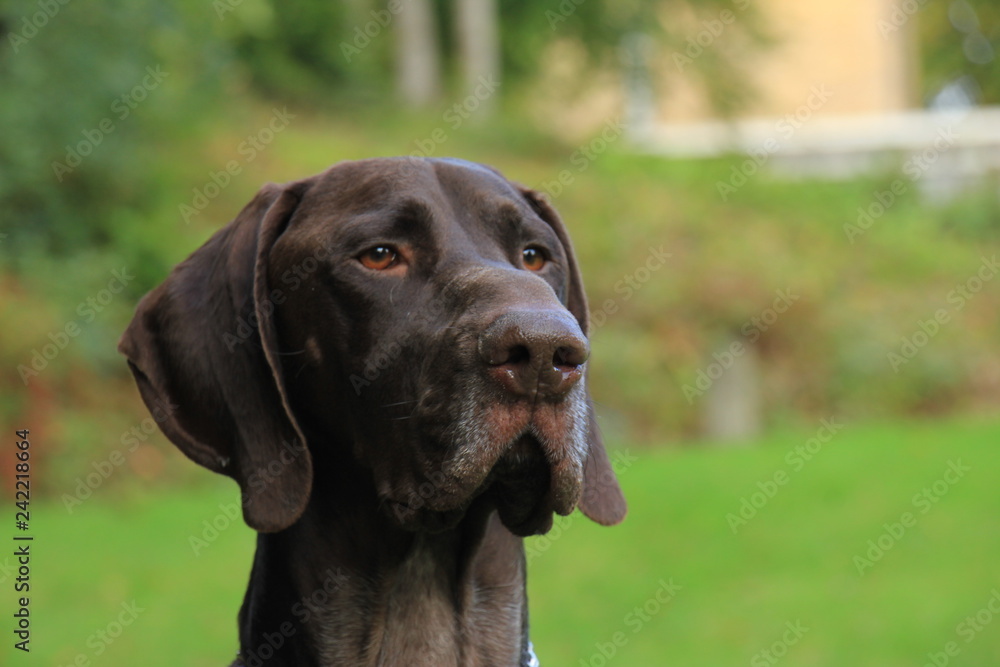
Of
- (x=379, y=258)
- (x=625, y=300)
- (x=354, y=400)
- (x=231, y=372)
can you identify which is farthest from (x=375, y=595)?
(x=625, y=300)

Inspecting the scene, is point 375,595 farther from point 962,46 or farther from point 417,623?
point 962,46

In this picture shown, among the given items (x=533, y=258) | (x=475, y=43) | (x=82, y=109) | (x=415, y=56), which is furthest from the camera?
(x=415, y=56)

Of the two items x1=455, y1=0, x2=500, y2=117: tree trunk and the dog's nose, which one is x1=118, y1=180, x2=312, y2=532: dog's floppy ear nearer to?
the dog's nose

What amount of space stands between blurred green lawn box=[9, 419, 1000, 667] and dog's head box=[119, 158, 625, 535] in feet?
12.9

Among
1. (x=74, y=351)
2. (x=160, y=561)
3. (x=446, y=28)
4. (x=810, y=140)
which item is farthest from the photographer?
(x=446, y=28)

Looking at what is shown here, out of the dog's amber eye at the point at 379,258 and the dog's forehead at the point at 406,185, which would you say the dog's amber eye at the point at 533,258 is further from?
the dog's amber eye at the point at 379,258

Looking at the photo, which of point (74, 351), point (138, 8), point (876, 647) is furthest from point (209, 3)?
point (876, 647)

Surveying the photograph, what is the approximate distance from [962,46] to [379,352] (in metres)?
41.1

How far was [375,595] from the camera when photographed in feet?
11.0

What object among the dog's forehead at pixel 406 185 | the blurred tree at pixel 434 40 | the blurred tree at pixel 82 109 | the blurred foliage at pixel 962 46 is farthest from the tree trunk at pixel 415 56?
the blurred foliage at pixel 962 46

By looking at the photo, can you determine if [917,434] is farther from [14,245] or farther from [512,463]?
[512,463]

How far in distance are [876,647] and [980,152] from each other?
17310 mm

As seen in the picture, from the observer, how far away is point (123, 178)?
1262cm

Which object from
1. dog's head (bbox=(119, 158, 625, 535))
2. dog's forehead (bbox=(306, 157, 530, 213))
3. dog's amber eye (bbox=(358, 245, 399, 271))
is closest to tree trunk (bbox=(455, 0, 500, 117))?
dog's forehead (bbox=(306, 157, 530, 213))
